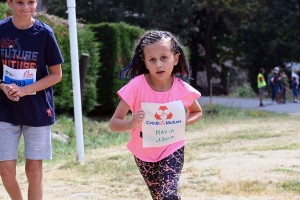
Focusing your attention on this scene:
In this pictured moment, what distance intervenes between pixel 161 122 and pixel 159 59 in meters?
0.43

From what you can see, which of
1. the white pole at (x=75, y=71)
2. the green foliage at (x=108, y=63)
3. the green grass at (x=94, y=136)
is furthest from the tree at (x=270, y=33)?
the white pole at (x=75, y=71)

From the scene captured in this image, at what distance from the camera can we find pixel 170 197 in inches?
162

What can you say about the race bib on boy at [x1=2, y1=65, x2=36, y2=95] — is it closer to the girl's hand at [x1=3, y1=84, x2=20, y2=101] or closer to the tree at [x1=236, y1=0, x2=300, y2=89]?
the girl's hand at [x1=3, y1=84, x2=20, y2=101]

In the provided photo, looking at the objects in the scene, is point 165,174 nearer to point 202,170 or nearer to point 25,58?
point 25,58

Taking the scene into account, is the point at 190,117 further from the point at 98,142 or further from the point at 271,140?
the point at 98,142

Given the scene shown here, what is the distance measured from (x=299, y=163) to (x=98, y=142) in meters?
5.06

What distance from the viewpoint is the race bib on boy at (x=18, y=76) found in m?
4.41

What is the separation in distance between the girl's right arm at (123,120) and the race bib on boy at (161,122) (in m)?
0.14

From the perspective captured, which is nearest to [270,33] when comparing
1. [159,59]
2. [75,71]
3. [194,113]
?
[75,71]

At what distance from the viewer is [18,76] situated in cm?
441

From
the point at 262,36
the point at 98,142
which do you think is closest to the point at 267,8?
the point at 262,36

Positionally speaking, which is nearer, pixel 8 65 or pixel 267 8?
pixel 8 65

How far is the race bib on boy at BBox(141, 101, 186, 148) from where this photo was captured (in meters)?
4.27

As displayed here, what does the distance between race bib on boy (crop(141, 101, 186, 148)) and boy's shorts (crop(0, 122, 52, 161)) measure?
2.46 ft
